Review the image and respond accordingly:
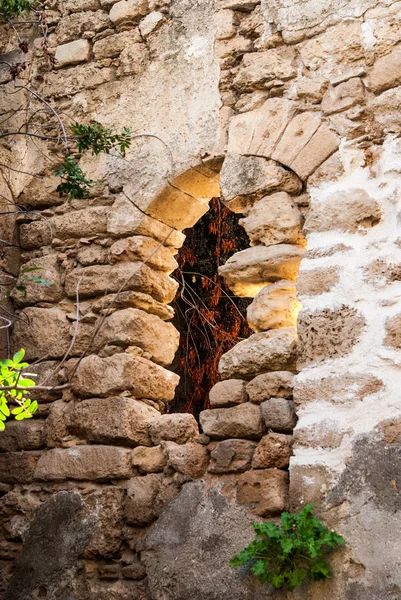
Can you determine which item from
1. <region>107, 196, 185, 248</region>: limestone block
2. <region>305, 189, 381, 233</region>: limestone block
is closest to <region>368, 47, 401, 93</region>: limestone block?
<region>305, 189, 381, 233</region>: limestone block

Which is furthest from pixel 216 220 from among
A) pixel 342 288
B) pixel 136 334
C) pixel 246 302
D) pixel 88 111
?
pixel 342 288

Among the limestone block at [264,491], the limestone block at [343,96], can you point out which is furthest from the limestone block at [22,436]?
the limestone block at [343,96]

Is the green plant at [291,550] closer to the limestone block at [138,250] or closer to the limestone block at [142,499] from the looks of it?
the limestone block at [142,499]

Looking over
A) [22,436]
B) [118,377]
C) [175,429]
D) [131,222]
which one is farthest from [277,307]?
[22,436]

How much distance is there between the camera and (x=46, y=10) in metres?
4.52

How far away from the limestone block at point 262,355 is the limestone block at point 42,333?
3.06 feet

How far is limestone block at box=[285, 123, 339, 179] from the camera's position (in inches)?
136

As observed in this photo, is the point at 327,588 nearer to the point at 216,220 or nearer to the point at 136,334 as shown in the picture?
the point at 136,334

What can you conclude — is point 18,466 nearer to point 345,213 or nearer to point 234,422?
point 234,422

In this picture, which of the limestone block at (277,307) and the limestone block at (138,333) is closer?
the limestone block at (277,307)

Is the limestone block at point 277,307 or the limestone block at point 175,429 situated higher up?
the limestone block at point 277,307

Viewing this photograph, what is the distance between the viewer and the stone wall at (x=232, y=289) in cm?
305

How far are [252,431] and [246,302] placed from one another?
3866mm

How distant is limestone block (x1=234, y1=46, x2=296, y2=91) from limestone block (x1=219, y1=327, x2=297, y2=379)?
1.20 meters
